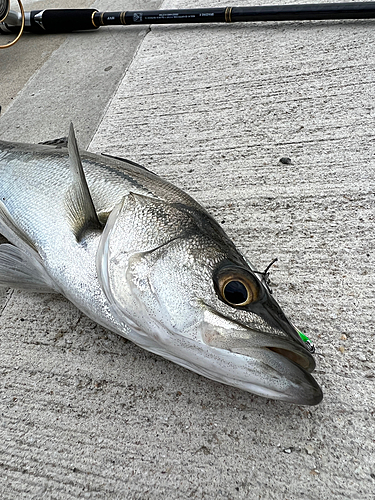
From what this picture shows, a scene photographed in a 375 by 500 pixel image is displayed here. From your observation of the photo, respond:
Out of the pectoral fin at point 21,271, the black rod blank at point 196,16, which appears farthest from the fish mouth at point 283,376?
the black rod blank at point 196,16

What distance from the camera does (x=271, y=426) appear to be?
1.31m

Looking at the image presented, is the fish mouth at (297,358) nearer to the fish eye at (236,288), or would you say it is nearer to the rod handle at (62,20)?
the fish eye at (236,288)

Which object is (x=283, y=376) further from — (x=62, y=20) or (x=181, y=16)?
(x=62, y=20)

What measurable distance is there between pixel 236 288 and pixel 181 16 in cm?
322

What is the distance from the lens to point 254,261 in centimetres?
183

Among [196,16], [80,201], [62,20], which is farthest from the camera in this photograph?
[62,20]

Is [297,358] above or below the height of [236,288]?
below

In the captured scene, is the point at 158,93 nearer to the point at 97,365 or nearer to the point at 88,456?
the point at 97,365

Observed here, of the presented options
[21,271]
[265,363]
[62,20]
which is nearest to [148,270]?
[265,363]

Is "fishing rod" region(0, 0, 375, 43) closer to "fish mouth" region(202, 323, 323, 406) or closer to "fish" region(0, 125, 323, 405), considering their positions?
"fish" region(0, 125, 323, 405)

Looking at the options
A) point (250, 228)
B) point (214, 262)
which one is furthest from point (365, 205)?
point (214, 262)

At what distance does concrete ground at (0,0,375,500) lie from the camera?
1272 millimetres

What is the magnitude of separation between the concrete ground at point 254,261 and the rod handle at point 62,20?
86cm

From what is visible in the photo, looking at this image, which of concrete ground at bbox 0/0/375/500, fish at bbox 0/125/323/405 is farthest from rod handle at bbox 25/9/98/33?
fish at bbox 0/125/323/405
